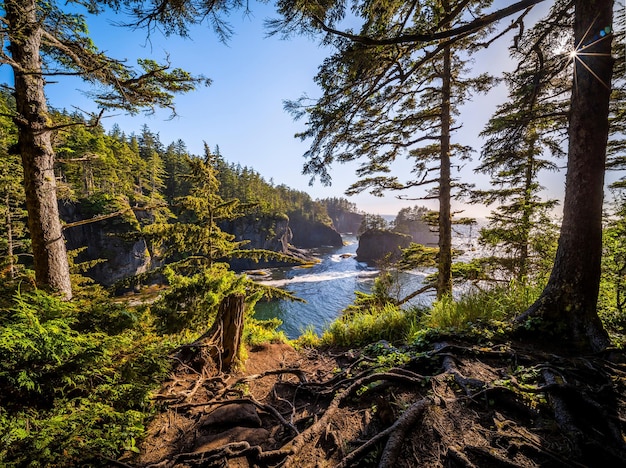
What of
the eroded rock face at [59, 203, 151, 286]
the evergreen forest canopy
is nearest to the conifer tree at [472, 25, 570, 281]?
the evergreen forest canopy

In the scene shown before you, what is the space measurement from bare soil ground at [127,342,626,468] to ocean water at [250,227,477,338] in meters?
7.60

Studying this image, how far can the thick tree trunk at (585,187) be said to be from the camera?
9.52 ft

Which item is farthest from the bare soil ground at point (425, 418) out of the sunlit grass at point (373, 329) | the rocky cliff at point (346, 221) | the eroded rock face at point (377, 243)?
the rocky cliff at point (346, 221)

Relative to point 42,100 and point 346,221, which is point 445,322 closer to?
point 42,100

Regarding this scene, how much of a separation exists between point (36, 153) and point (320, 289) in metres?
28.1

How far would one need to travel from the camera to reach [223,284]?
6.95 metres

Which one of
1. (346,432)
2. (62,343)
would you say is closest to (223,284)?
(62,343)

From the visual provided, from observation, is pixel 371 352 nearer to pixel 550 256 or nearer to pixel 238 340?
pixel 238 340

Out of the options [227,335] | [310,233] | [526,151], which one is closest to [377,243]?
[310,233]

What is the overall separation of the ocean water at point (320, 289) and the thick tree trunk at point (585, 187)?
6103 millimetres

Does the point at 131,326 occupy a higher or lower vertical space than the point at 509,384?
higher

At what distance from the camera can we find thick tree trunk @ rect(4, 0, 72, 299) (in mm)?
3721

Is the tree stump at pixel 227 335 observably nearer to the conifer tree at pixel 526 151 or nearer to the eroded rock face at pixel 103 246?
the conifer tree at pixel 526 151

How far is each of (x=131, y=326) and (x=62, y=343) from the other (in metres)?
0.67
